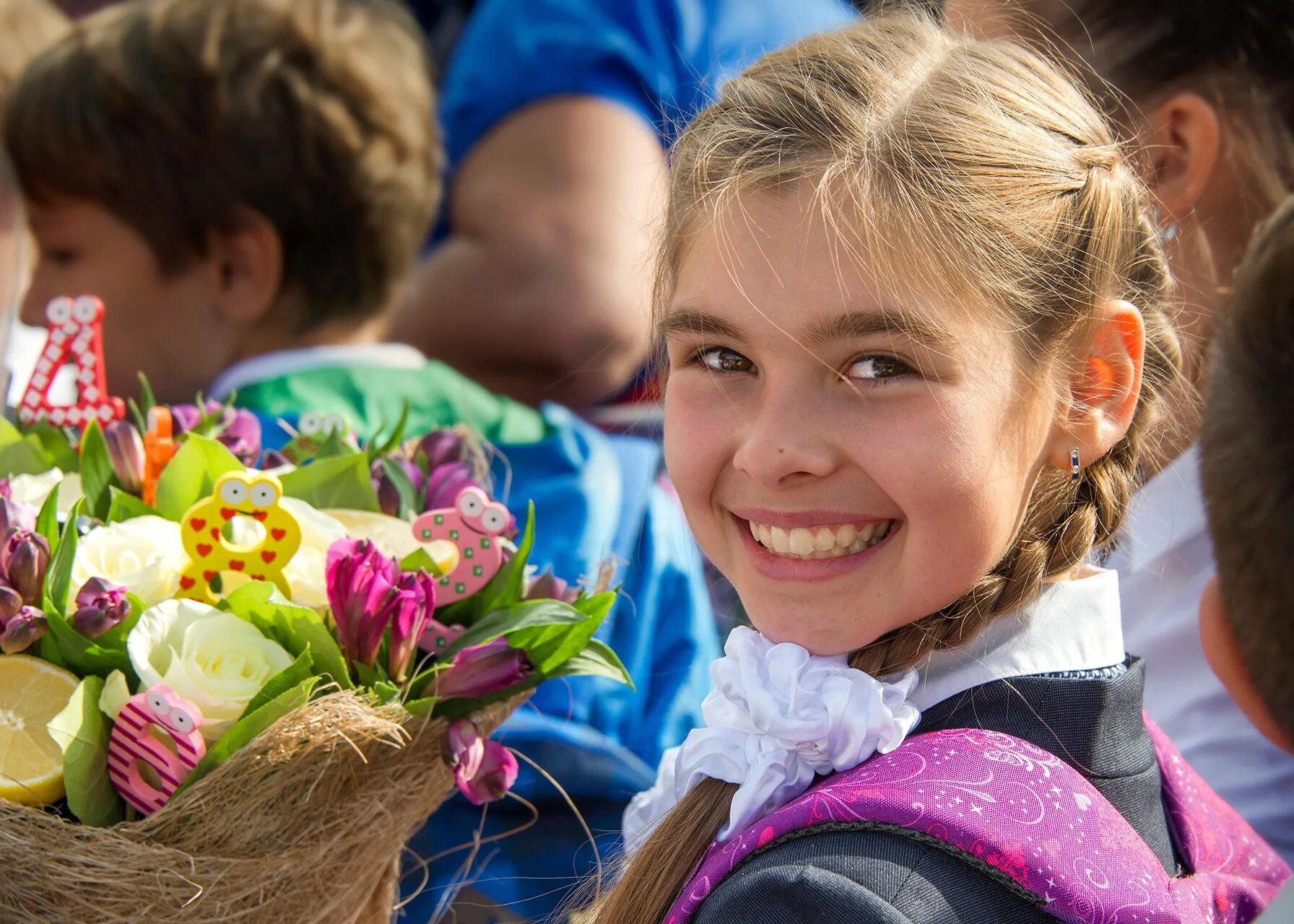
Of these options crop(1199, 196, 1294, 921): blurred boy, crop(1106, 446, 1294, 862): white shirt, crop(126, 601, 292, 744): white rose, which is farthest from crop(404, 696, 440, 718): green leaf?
crop(1106, 446, 1294, 862): white shirt

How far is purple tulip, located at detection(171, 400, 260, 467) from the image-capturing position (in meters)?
1.35

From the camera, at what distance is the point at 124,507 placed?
123 cm

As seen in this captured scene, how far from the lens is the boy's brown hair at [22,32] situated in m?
2.34

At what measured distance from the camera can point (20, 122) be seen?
2.14m

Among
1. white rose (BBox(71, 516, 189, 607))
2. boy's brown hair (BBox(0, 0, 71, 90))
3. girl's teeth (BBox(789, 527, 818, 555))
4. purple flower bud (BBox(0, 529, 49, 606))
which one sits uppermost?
boy's brown hair (BBox(0, 0, 71, 90))

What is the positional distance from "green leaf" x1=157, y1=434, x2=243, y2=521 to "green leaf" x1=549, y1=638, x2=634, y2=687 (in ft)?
1.22

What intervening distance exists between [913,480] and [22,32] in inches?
83.7

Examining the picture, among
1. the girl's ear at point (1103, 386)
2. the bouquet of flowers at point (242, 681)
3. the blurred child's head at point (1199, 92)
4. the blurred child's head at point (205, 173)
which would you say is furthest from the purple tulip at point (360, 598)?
the blurred child's head at point (205, 173)

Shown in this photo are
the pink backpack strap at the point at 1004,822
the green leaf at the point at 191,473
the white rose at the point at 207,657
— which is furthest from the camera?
the green leaf at the point at 191,473

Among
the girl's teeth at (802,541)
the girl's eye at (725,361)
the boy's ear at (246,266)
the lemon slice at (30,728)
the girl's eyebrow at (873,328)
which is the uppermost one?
the girl's eyebrow at (873,328)

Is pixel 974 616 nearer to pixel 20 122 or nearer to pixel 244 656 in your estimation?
pixel 244 656

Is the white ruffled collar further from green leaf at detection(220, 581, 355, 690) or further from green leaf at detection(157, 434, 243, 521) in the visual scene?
green leaf at detection(157, 434, 243, 521)

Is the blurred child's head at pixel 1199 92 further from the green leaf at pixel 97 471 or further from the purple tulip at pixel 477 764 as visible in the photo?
the green leaf at pixel 97 471

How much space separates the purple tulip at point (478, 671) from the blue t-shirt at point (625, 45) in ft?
5.77
